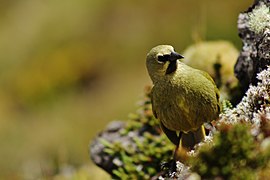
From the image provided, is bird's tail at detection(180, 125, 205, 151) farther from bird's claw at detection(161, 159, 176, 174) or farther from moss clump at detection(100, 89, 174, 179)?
moss clump at detection(100, 89, 174, 179)

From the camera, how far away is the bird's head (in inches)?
212

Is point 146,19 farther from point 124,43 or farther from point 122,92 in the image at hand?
point 122,92

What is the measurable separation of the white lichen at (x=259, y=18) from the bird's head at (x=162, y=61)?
87 centimetres

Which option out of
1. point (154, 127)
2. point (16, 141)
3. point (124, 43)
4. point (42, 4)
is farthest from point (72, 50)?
point (154, 127)

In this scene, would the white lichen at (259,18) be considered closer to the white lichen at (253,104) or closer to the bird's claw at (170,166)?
the white lichen at (253,104)

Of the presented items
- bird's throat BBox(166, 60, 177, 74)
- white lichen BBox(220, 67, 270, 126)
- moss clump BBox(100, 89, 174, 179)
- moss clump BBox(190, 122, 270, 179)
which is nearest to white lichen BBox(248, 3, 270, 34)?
white lichen BBox(220, 67, 270, 126)

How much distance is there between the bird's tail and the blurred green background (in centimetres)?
796

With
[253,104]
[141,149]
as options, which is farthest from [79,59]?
[253,104]

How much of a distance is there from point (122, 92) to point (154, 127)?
917 cm

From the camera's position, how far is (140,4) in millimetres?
18828

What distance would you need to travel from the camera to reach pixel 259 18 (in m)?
5.86

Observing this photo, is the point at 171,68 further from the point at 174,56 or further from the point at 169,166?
the point at 169,166

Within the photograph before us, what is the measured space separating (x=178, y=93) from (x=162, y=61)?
281 mm

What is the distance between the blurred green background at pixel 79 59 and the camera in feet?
51.0
